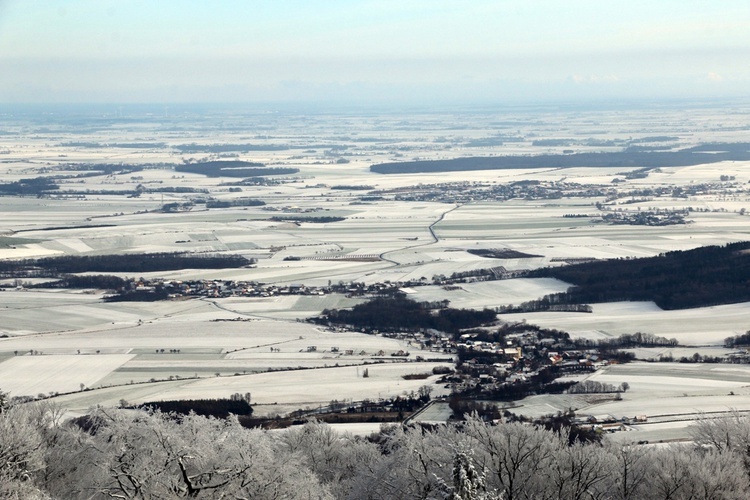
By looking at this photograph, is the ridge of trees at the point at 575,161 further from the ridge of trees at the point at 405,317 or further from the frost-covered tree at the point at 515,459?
the frost-covered tree at the point at 515,459

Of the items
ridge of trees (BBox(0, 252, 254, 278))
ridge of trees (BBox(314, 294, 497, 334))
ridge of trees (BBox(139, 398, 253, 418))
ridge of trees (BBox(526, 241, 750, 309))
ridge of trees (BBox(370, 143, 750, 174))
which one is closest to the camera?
ridge of trees (BBox(139, 398, 253, 418))

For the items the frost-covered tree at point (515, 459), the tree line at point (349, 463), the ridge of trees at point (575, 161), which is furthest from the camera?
the ridge of trees at point (575, 161)

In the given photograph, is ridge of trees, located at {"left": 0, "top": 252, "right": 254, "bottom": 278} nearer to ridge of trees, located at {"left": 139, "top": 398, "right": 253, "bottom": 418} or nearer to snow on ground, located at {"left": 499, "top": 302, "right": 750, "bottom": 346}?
snow on ground, located at {"left": 499, "top": 302, "right": 750, "bottom": 346}

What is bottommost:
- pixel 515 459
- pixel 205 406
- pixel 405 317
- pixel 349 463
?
pixel 405 317

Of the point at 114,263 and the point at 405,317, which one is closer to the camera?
the point at 405,317

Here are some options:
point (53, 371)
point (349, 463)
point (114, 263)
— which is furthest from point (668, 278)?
point (349, 463)

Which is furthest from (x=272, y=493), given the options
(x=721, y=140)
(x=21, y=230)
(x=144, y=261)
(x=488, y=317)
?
(x=721, y=140)

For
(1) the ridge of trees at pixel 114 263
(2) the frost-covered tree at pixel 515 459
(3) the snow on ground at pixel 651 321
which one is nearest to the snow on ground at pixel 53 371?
(3) the snow on ground at pixel 651 321

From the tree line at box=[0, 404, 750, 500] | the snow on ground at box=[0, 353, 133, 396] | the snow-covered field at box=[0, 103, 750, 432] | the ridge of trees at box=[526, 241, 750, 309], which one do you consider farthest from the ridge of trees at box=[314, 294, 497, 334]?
the tree line at box=[0, 404, 750, 500]

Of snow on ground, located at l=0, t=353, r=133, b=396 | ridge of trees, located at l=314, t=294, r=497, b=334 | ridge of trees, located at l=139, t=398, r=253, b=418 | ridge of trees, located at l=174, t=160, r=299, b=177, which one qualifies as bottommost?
ridge of trees, located at l=174, t=160, r=299, b=177

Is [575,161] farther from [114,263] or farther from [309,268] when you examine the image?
[114,263]
